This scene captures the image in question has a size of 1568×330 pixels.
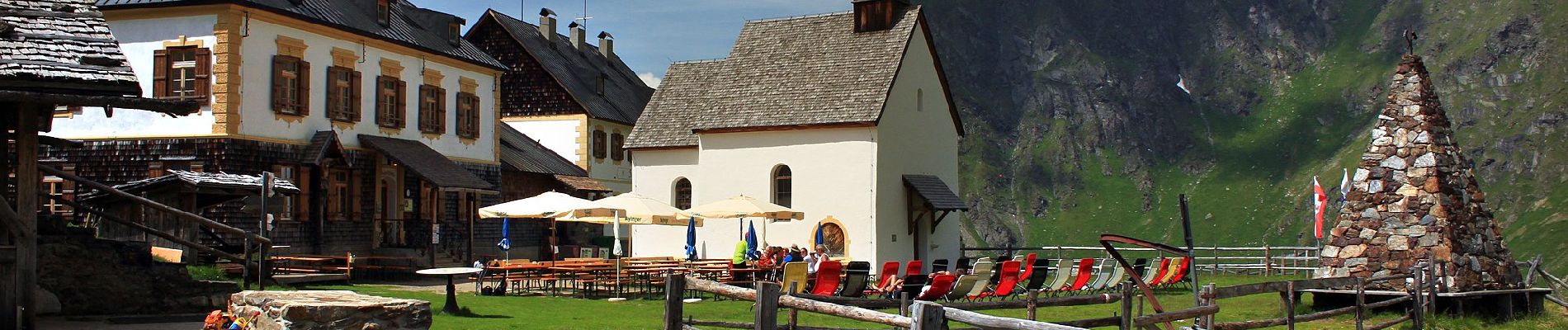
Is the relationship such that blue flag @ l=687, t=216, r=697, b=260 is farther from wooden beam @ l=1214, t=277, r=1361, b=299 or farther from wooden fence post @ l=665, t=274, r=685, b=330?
wooden fence post @ l=665, t=274, r=685, b=330

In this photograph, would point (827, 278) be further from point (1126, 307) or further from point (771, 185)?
point (771, 185)

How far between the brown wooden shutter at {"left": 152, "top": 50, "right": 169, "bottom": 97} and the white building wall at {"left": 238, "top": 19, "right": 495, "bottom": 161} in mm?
1395

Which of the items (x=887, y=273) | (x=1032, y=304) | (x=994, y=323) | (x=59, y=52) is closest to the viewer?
(x=994, y=323)

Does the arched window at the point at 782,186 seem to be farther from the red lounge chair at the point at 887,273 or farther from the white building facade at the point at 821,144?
the red lounge chair at the point at 887,273

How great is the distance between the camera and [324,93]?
97.7 ft

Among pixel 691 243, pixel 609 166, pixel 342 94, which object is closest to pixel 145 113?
pixel 342 94

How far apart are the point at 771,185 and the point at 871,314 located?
2088cm

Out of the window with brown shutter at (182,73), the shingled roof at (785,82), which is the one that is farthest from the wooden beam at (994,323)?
the window with brown shutter at (182,73)

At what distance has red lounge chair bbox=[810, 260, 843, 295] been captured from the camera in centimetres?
2028

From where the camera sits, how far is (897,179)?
31.8 m

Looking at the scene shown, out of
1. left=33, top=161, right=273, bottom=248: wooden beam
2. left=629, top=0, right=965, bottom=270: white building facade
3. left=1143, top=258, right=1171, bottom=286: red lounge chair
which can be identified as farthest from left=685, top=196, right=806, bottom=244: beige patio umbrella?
left=33, top=161, right=273, bottom=248: wooden beam

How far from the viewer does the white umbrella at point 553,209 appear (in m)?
23.4

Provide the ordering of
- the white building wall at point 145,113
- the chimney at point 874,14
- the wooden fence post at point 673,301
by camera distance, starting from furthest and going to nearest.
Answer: the chimney at point 874,14, the white building wall at point 145,113, the wooden fence post at point 673,301

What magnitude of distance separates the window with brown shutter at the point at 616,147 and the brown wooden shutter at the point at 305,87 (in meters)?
19.1
